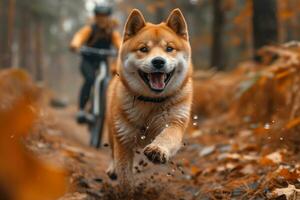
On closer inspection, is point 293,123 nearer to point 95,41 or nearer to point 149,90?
point 149,90

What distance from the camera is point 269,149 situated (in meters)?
5.59

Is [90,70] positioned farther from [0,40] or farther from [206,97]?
[0,40]

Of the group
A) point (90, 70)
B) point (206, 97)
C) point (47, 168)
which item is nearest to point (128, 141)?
point (47, 168)

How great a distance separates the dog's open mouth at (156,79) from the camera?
4102 millimetres

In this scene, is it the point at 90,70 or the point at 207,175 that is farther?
the point at 90,70

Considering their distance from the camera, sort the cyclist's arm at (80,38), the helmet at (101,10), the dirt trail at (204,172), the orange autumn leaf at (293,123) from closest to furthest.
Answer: the dirt trail at (204,172) → the orange autumn leaf at (293,123) → the cyclist's arm at (80,38) → the helmet at (101,10)

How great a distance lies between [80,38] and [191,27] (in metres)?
36.4

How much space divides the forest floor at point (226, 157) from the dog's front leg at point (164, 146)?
0.18 m

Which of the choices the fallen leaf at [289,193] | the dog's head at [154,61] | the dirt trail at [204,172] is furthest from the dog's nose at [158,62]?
the fallen leaf at [289,193]

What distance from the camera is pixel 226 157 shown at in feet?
18.7

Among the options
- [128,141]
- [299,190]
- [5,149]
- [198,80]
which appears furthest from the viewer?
[198,80]

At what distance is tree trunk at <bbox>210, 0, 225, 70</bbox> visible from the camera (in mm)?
15477

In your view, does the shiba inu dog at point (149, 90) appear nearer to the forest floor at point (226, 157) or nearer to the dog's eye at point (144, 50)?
the dog's eye at point (144, 50)

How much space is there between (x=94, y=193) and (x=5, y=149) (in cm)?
347
